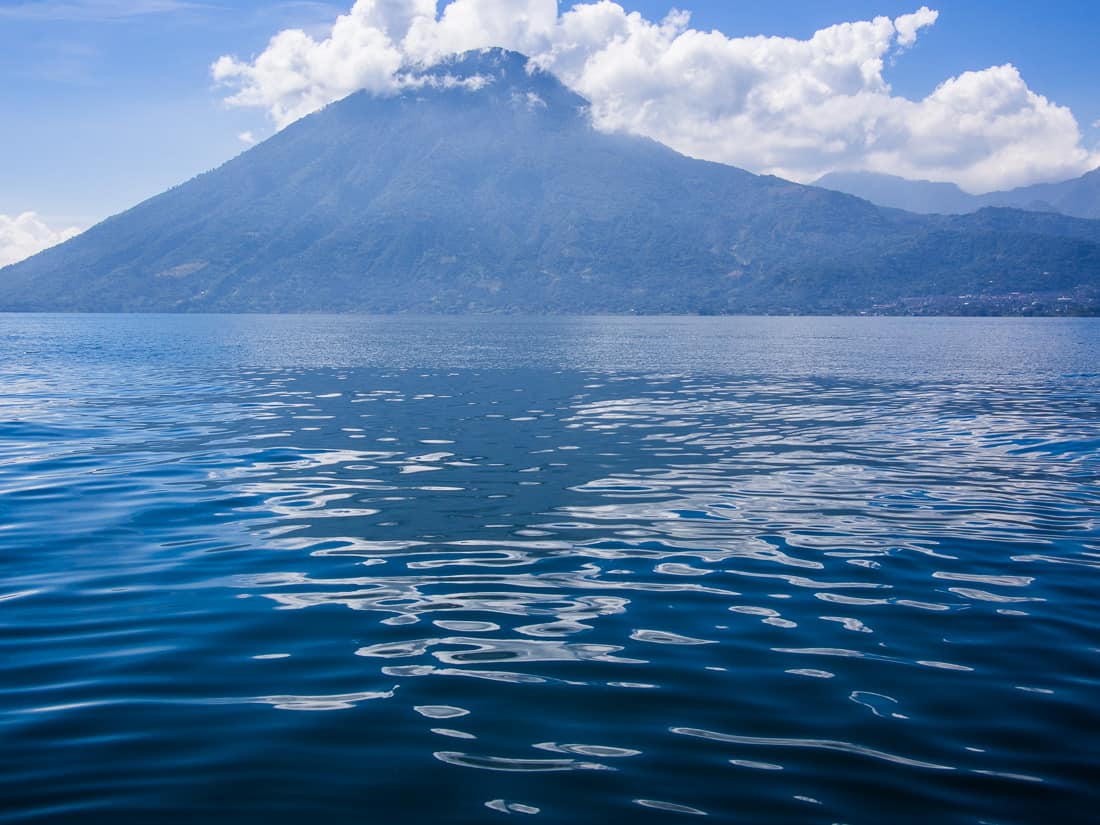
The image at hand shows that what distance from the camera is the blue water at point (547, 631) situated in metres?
6.78

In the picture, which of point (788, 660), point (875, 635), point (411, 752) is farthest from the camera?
point (875, 635)

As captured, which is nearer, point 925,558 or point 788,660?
point 788,660

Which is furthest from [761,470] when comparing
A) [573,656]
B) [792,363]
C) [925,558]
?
[792,363]

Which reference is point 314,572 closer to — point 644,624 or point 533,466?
point 644,624

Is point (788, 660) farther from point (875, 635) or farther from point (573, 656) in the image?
point (573, 656)

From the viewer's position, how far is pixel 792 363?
67.9 metres

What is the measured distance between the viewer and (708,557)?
13633 millimetres

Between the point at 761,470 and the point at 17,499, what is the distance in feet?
55.8

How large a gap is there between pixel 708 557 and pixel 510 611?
413 cm

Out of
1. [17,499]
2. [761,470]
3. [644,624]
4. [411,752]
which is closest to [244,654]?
[411,752]

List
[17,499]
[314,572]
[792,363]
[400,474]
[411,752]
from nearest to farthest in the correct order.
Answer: [411,752] → [314,572] → [17,499] → [400,474] → [792,363]

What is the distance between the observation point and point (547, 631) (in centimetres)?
1018

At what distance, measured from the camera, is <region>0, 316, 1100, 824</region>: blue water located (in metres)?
6.78

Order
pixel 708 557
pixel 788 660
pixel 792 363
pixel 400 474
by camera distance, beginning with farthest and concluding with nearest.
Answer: pixel 792 363 < pixel 400 474 < pixel 708 557 < pixel 788 660
